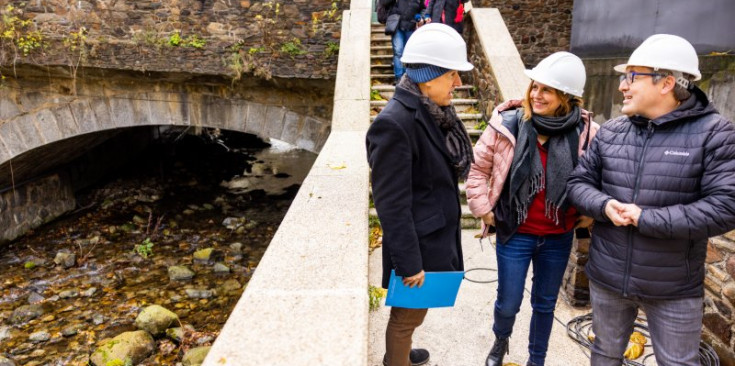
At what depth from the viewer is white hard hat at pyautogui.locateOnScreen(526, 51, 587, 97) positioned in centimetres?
217

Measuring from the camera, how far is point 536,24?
31.5ft

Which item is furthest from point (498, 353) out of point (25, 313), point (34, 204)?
point (34, 204)

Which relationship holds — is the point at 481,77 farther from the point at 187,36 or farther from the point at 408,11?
the point at 187,36

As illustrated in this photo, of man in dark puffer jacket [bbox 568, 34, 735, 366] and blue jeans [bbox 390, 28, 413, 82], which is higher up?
blue jeans [bbox 390, 28, 413, 82]

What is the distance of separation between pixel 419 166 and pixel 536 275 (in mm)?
951

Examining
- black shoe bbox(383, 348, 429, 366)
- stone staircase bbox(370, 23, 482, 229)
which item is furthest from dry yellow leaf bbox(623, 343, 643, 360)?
stone staircase bbox(370, 23, 482, 229)

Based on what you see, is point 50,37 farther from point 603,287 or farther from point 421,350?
point 603,287

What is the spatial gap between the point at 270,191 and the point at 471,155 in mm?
9143

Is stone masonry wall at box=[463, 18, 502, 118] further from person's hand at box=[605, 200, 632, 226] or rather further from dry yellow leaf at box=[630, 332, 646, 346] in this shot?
person's hand at box=[605, 200, 632, 226]

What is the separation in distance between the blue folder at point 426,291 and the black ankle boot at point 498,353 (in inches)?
26.0

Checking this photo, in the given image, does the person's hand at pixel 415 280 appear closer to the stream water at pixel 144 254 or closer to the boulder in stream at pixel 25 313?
the stream water at pixel 144 254

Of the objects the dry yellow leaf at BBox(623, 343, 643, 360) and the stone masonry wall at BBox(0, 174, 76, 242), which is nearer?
the dry yellow leaf at BBox(623, 343, 643, 360)

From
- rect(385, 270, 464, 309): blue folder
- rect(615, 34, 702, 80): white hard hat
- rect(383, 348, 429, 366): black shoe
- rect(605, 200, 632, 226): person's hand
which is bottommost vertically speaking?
rect(383, 348, 429, 366): black shoe

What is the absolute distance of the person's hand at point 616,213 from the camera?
1.89m
